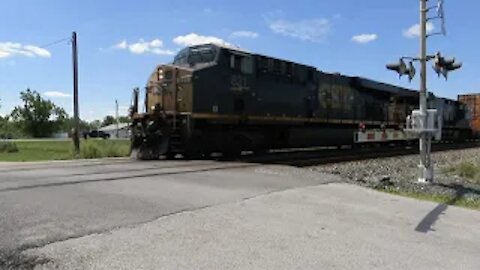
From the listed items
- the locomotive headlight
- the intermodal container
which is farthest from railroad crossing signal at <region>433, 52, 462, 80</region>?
the intermodal container

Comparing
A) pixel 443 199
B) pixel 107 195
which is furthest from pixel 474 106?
pixel 107 195

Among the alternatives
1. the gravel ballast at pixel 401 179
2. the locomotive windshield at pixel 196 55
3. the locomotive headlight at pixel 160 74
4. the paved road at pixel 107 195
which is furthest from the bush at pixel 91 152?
the gravel ballast at pixel 401 179

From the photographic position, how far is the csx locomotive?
685 inches

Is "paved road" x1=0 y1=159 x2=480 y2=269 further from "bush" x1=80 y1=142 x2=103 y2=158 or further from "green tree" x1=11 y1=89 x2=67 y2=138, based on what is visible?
"green tree" x1=11 y1=89 x2=67 y2=138

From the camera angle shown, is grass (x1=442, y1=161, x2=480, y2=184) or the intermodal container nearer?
grass (x1=442, y1=161, x2=480, y2=184)

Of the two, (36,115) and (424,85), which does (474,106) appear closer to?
(424,85)

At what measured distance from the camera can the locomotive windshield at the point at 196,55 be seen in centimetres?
1827

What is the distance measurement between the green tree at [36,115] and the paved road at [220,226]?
10707 cm

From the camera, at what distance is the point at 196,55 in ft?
61.6

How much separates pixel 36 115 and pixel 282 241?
11447cm

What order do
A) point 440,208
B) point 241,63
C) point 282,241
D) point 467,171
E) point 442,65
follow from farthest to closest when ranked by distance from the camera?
1. point 241,63
2. point 467,171
3. point 442,65
4. point 440,208
5. point 282,241

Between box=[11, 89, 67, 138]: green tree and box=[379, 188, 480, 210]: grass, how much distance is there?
10941 centimetres

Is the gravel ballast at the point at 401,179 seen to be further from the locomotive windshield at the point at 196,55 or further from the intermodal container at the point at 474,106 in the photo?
the intermodal container at the point at 474,106

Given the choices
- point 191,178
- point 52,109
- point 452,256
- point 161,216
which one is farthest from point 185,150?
point 52,109
